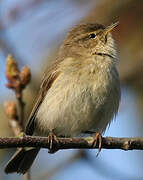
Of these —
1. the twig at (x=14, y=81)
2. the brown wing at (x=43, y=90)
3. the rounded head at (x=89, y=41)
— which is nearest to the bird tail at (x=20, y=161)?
the brown wing at (x=43, y=90)

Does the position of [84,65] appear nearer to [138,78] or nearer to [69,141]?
[138,78]

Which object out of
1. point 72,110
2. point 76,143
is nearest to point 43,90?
point 72,110

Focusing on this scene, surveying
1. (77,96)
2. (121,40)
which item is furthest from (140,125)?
(77,96)

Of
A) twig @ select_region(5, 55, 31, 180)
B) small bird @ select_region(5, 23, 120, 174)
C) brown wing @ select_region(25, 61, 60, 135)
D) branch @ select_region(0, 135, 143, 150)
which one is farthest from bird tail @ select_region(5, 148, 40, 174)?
branch @ select_region(0, 135, 143, 150)

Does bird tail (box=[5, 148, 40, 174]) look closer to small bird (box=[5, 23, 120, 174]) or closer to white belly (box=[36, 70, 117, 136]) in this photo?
small bird (box=[5, 23, 120, 174])

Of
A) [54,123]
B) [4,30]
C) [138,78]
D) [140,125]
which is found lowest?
[140,125]

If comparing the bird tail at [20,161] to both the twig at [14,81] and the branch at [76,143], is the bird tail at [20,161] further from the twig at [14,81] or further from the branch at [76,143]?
the branch at [76,143]

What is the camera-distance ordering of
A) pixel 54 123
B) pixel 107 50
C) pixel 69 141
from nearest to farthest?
pixel 69 141 < pixel 54 123 < pixel 107 50

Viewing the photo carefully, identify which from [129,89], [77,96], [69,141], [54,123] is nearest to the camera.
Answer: [69,141]
